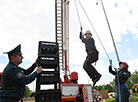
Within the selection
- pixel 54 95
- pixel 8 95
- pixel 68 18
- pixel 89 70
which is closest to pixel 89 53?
pixel 89 70

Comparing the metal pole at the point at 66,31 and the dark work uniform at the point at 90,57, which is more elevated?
the metal pole at the point at 66,31

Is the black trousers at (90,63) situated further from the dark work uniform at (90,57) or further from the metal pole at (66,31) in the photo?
the metal pole at (66,31)

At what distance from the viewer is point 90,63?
5051 millimetres

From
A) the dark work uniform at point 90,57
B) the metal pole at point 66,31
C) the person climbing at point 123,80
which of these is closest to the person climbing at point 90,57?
the dark work uniform at point 90,57

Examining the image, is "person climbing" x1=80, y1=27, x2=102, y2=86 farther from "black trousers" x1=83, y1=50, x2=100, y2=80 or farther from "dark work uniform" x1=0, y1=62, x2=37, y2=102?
"dark work uniform" x1=0, y1=62, x2=37, y2=102

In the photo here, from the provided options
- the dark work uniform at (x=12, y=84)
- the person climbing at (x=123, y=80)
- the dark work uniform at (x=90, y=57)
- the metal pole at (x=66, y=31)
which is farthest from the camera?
the metal pole at (x=66, y=31)

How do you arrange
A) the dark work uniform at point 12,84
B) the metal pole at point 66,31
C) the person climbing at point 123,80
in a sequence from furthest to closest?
the metal pole at point 66,31 < the person climbing at point 123,80 < the dark work uniform at point 12,84

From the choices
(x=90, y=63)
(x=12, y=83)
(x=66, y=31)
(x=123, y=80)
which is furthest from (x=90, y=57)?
(x=66, y=31)

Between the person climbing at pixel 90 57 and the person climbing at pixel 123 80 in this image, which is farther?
the person climbing at pixel 90 57

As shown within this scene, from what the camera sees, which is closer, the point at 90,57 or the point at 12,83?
the point at 12,83

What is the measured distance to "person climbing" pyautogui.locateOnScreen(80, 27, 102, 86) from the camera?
4.95 m

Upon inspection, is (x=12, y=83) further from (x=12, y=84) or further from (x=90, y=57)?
(x=90, y=57)

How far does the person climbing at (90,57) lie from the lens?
495 centimetres

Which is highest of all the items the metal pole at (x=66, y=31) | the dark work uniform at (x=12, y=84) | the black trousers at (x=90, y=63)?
the metal pole at (x=66, y=31)
